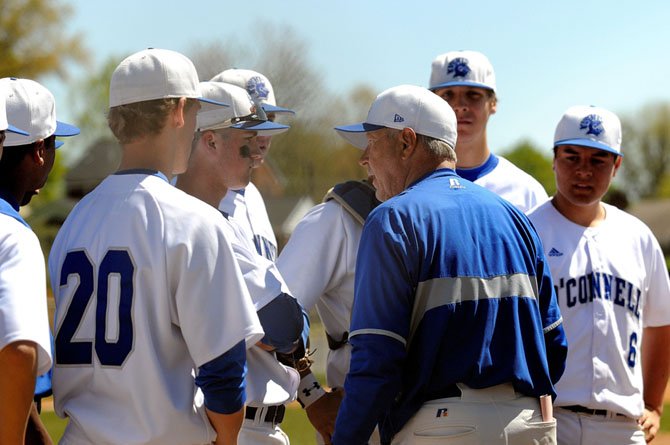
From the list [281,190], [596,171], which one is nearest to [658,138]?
[281,190]

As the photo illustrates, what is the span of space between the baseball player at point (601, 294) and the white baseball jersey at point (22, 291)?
268cm

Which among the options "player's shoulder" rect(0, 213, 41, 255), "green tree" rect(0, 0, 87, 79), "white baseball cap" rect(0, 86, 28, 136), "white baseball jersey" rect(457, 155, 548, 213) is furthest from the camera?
"green tree" rect(0, 0, 87, 79)

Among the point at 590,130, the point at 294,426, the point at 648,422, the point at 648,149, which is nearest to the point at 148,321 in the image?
the point at 590,130

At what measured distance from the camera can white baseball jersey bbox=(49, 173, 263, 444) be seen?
3.18m

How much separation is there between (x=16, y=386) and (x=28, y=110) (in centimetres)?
112

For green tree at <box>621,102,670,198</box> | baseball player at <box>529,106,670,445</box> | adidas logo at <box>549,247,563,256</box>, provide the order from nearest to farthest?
baseball player at <box>529,106,670,445</box> < adidas logo at <box>549,247,563,256</box> < green tree at <box>621,102,670,198</box>

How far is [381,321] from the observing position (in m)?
3.50

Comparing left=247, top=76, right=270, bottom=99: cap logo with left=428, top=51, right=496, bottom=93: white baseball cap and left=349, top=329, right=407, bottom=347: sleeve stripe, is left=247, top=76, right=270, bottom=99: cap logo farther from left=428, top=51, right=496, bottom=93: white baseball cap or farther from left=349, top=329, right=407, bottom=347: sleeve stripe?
left=349, top=329, right=407, bottom=347: sleeve stripe

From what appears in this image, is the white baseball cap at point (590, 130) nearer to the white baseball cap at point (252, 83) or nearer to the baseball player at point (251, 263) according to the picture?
the white baseball cap at point (252, 83)

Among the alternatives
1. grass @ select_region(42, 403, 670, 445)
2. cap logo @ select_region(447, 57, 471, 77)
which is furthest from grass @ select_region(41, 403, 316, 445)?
cap logo @ select_region(447, 57, 471, 77)

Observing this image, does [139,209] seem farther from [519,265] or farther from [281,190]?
[281,190]

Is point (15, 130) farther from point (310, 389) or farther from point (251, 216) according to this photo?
point (310, 389)

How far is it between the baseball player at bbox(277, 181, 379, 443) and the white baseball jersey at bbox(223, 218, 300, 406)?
0.53 m

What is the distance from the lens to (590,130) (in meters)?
Result: 5.23
